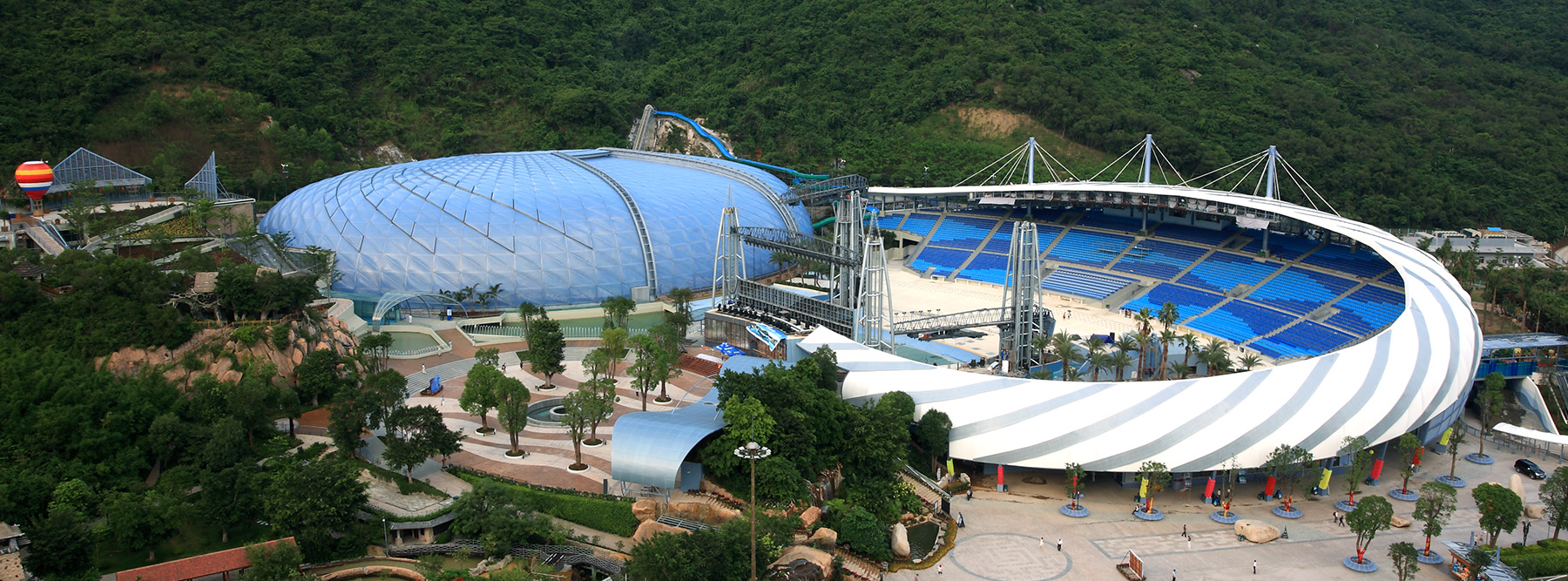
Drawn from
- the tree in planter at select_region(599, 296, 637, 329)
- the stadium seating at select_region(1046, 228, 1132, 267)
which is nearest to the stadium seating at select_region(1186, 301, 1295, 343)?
the stadium seating at select_region(1046, 228, 1132, 267)

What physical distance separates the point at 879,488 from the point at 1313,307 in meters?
39.3

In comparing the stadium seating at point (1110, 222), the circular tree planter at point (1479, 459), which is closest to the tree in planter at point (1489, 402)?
the circular tree planter at point (1479, 459)

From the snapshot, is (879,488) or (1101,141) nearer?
(879,488)

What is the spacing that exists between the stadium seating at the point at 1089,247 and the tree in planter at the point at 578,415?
162ft

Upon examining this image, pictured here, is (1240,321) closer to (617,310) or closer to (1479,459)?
(1479,459)

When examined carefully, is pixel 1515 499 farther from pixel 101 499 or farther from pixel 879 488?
pixel 101 499

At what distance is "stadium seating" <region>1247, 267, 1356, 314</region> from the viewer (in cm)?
6975

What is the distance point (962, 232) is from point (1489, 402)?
4653 cm

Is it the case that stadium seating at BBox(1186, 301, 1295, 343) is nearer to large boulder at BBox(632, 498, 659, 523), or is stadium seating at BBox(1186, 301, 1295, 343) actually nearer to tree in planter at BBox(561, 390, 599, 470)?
tree in planter at BBox(561, 390, 599, 470)

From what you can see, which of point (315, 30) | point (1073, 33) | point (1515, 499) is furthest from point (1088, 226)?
point (315, 30)

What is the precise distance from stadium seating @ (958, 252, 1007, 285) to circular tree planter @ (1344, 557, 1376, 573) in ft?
149

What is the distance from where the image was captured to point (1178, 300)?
2987 inches

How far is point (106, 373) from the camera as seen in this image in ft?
150

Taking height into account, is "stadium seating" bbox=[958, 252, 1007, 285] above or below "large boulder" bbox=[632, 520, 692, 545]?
above
